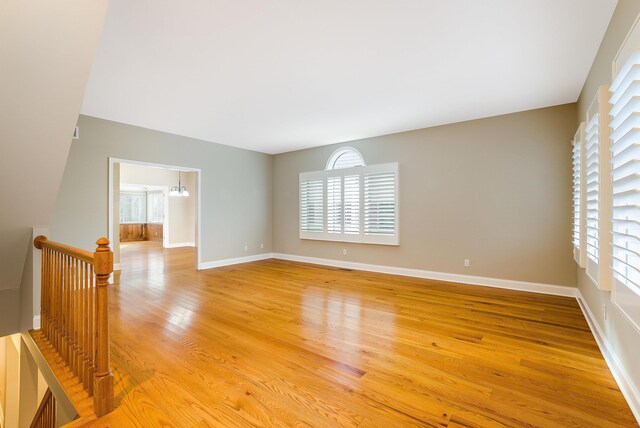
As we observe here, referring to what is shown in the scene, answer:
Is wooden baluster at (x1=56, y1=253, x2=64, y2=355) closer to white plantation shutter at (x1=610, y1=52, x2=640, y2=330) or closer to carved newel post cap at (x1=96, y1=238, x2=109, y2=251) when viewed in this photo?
carved newel post cap at (x1=96, y1=238, x2=109, y2=251)

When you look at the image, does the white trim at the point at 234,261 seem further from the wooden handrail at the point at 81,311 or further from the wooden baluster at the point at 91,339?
the wooden baluster at the point at 91,339

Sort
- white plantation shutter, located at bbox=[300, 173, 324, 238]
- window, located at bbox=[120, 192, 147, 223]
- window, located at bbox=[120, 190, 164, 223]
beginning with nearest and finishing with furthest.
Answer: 1. white plantation shutter, located at bbox=[300, 173, 324, 238]
2. window, located at bbox=[120, 190, 164, 223]
3. window, located at bbox=[120, 192, 147, 223]

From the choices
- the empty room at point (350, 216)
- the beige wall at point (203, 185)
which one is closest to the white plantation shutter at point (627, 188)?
the empty room at point (350, 216)

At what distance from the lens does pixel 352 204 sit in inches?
227

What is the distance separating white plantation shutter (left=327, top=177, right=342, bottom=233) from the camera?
5.97m

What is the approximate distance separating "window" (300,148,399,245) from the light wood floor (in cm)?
167

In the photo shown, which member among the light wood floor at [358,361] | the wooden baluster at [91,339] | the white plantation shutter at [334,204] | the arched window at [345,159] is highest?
the arched window at [345,159]

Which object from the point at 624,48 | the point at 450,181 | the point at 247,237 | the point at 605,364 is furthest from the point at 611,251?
the point at 247,237

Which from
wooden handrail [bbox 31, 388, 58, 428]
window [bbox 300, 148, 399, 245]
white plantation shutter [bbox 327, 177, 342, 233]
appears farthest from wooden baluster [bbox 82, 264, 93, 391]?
white plantation shutter [bbox 327, 177, 342, 233]

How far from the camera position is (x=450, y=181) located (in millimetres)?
4734

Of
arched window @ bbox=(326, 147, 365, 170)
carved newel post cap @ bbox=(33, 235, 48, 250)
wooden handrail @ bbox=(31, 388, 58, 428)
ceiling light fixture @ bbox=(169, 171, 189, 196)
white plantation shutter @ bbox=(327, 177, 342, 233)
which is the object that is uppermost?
arched window @ bbox=(326, 147, 365, 170)

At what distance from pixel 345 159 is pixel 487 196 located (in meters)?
2.80

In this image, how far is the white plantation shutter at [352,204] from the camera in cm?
570

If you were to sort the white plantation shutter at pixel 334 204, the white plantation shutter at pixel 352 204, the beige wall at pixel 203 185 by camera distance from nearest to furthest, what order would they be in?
the beige wall at pixel 203 185, the white plantation shutter at pixel 352 204, the white plantation shutter at pixel 334 204
